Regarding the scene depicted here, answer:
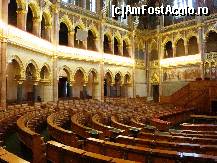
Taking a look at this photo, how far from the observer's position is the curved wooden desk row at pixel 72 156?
11.2ft

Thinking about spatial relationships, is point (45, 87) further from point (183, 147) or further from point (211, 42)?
point (211, 42)

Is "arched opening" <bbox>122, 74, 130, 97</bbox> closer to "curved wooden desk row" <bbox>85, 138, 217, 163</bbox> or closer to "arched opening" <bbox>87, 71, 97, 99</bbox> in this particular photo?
"arched opening" <bbox>87, 71, 97, 99</bbox>

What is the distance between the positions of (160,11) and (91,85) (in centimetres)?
1133

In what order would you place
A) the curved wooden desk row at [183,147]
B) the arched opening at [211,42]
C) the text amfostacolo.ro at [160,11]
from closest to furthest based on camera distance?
the curved wooden desk row at [183,147]
the text amfostacolo.ro at [160,11]
the arched opening at [211,42]

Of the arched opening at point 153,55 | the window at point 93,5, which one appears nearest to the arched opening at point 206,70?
the arched opening at point 153,55

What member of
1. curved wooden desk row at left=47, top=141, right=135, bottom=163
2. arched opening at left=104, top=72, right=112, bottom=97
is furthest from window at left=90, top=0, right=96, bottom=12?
curved wooden desk row at left=47, top=141, right=135, bottom=163

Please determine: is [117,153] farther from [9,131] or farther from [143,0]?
[143,0]

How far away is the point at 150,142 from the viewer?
508cm

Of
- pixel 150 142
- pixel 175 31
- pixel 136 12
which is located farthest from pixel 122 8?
pixel 150 142

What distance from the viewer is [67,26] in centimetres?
2153

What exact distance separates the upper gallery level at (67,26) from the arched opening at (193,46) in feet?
21.5

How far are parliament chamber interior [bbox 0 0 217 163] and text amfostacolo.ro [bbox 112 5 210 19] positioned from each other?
0.71 m

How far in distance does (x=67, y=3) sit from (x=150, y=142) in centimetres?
1812

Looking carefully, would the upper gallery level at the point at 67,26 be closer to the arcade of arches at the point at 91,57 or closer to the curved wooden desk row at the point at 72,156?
the arcade of arches at the point at 91,57
